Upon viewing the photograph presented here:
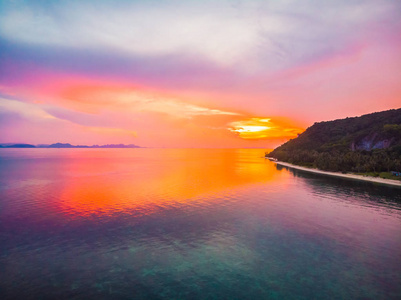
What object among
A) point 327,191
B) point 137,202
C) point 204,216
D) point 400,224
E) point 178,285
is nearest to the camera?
point 178,285

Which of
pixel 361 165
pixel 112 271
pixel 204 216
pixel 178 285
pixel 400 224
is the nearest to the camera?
pixel 178 285

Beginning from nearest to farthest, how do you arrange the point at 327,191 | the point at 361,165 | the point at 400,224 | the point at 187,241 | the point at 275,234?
the point at 187,241 < the point at 275,234 < the point at 400,224 < the point at 327,191 < the point at 361,165

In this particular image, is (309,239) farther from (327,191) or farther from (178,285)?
(327,191)

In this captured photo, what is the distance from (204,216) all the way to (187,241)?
12593 millimetres

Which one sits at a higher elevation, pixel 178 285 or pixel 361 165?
pixel 361 165

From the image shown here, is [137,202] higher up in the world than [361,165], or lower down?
lower down

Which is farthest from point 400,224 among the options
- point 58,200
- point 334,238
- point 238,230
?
point 58,200

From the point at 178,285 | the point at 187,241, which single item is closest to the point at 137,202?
the point at 187,241

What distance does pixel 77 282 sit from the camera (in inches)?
883

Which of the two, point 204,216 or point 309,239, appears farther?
point 204,216

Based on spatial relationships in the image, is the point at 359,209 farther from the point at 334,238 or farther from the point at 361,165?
the point at 361,165

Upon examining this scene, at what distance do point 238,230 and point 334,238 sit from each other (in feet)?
46.5

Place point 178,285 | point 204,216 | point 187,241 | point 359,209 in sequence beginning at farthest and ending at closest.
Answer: point 359,209, point 204,216, point 187,241, point 178,285

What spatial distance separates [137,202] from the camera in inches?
2233
